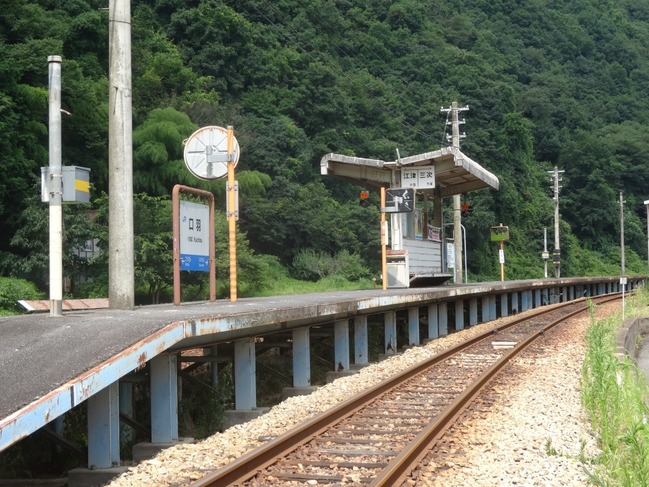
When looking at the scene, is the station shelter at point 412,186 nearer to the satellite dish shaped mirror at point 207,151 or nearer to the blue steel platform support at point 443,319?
the blue steel platform support at point 443,319

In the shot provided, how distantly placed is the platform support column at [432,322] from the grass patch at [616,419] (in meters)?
7.33

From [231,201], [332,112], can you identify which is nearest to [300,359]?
[231,201]

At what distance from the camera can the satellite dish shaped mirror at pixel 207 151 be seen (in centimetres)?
1302

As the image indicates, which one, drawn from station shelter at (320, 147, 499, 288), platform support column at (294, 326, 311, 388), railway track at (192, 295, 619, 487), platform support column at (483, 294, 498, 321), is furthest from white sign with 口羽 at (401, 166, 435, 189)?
platform support column at (294, 326, 311, 388)

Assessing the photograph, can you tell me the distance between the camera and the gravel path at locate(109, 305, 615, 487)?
6.57m

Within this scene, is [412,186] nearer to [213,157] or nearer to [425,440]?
[213,157]

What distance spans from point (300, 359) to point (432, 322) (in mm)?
7812

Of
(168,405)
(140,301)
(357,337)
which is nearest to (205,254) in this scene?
(357,337)

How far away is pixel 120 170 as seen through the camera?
11.2m

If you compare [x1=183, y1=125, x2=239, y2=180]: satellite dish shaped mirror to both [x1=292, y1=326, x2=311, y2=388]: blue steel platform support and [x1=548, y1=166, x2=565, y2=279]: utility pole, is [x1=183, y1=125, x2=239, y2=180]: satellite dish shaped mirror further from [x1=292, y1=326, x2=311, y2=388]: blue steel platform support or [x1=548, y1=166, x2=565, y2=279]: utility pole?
[x1=548, y1=166, x2=565, y2=279]: utility pole

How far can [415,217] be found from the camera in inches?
894

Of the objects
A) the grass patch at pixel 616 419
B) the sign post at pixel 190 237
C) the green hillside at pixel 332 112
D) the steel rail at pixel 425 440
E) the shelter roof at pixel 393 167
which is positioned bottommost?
the steel rail at pixel 425 440

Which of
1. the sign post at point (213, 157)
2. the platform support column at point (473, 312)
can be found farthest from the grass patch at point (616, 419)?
the platform support column at point (473, 312)

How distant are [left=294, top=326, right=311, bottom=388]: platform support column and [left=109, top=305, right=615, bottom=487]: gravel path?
259 millimetres
